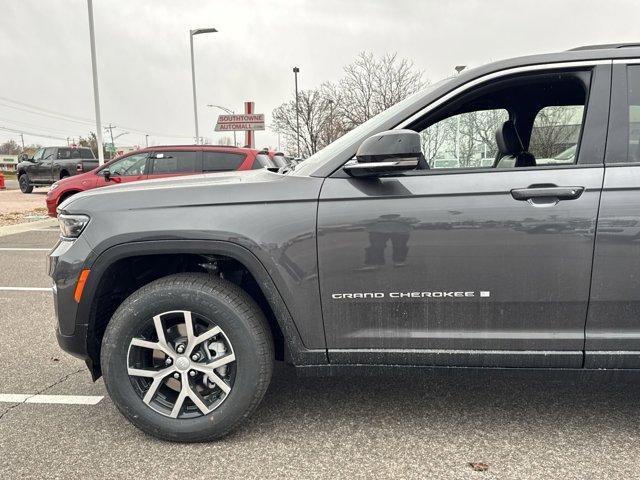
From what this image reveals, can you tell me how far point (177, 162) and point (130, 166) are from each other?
101 cm

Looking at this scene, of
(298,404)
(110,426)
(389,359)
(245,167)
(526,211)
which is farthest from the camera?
(245,167)

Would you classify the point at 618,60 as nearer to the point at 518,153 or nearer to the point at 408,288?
the point at 518,153

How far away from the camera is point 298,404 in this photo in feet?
9.98

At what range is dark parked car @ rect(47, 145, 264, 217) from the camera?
385 inches

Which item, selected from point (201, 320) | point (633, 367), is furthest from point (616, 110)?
point (201, 320)

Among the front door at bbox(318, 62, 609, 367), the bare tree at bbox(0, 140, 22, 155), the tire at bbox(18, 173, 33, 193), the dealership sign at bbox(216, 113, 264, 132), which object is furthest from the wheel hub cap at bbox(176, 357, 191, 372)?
the bare tree at bbox(0, 140, 22, 155)

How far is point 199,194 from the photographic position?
255cm

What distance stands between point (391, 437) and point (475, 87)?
5.95 feet

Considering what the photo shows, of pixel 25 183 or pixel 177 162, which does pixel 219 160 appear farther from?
pixel 25 183

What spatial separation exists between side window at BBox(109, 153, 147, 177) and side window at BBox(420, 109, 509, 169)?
8347mm

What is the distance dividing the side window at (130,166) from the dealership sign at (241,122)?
9.75 meters

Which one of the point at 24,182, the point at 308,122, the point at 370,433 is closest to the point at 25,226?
the point at 370,433

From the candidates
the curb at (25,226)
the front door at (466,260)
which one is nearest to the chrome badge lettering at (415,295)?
the front door at (466,260)

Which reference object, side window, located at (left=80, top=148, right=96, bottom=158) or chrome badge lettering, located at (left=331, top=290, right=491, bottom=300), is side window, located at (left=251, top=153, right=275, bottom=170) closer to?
chrome badge lettering, located at (left=331, top=290, right=491, bottom=300)
